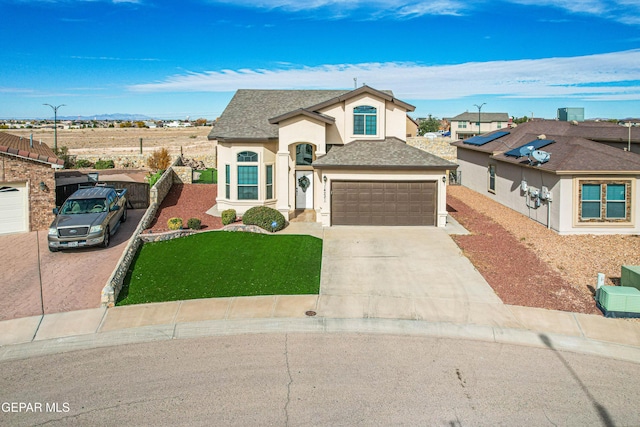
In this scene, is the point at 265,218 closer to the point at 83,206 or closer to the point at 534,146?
the point at 83,206

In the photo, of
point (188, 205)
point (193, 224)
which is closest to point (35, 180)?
point (193, 224)

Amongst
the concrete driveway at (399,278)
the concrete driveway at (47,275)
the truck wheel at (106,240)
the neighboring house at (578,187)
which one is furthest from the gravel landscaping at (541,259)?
the truck wheel at (106,240)

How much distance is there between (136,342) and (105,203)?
9.63m

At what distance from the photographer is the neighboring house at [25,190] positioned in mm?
20578

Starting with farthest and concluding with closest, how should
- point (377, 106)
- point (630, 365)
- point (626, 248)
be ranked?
point (377, 106) → point (626, 248) → point (630, 365)

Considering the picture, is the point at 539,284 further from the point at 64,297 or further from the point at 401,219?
the point at 64,297

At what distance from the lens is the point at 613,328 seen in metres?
12.3

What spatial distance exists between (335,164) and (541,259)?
30.0 feet

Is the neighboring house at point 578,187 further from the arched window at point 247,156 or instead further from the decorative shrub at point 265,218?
the arched window at point 247,156

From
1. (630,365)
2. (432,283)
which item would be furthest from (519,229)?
(630,365)

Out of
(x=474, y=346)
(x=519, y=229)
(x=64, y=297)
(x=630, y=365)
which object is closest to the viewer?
(x=630, y=365)

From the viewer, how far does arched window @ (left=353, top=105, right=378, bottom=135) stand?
24.5m

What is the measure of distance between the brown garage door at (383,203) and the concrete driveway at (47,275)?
9.16 metres

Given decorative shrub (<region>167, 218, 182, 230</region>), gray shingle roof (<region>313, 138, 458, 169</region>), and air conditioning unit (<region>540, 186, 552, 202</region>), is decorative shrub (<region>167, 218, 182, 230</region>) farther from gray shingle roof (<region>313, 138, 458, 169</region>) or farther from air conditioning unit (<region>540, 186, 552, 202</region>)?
air conditioning unit (<region>540, 186, 552, 202</region>)
